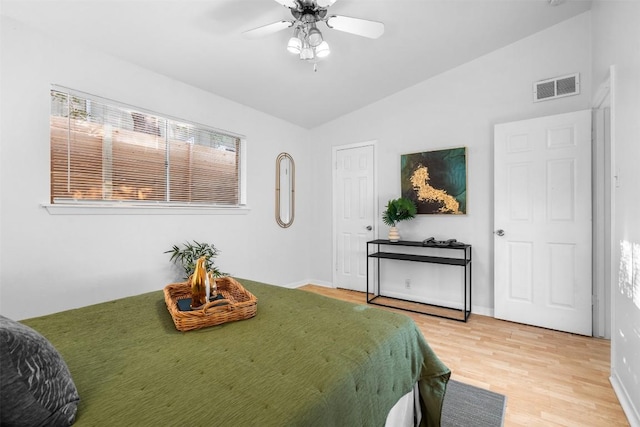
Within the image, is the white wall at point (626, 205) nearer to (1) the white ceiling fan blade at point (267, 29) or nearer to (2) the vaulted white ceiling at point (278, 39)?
(2) the vaulted white ceiling at point (278, 39)

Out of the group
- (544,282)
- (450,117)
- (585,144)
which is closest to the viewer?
(585,144)

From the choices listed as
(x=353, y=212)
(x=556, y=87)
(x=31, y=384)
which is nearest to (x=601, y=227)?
(x=556, y=87)

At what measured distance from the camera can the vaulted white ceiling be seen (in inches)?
86.0

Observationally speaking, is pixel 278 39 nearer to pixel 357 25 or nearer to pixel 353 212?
pixel 357 25

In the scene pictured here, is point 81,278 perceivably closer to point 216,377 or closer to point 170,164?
point 170,164

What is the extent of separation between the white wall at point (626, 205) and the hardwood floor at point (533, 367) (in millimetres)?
156

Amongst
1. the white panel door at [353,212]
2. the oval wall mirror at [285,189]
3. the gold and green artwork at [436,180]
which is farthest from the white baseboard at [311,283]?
the gold and green artwork at [436,180]

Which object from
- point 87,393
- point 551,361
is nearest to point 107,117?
point 87,393

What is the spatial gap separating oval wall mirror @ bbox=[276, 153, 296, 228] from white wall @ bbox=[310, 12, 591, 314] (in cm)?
101

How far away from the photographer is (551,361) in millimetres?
2355

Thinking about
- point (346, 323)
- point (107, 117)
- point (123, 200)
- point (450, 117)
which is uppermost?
point (450, 117)

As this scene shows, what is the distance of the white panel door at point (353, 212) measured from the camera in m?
4.25

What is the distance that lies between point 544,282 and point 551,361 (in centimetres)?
91

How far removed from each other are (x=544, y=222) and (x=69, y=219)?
4229mm
